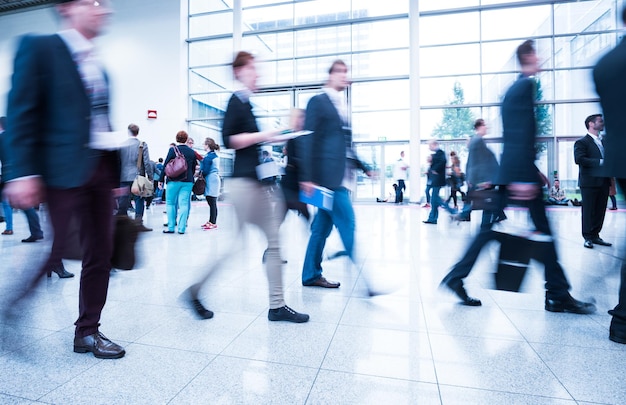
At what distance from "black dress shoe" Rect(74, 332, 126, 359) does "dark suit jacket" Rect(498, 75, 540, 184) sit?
2.29m

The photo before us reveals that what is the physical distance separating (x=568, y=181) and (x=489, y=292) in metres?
12.5

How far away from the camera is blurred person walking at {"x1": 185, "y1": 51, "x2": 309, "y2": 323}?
2107 mm

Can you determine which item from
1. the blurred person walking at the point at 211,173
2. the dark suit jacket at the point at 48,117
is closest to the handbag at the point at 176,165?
the blurred person walking at the point at 211,173

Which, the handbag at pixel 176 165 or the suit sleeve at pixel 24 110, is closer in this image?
the suit sleeve at pixel 24 110

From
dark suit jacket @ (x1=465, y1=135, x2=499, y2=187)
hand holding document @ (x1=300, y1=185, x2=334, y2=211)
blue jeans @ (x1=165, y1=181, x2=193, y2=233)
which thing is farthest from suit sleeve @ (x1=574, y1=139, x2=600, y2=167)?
blue jeans @ (x1=165, y1=181, x2=193, y2=233)

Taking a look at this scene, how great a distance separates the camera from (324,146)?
2418mm

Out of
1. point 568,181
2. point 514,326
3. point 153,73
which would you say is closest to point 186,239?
point 514,326

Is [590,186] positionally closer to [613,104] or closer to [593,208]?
[593,208]

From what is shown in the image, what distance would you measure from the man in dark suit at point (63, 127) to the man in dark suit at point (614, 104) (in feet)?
7.38

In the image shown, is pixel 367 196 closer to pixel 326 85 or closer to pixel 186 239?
pixel 186 239

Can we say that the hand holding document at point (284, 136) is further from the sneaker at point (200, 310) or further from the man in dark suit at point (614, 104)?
the man in dark suit at point (614, 104)

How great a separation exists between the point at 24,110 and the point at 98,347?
1.13 m

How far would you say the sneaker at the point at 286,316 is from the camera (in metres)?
2.31

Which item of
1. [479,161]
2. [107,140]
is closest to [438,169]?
[479,161]
